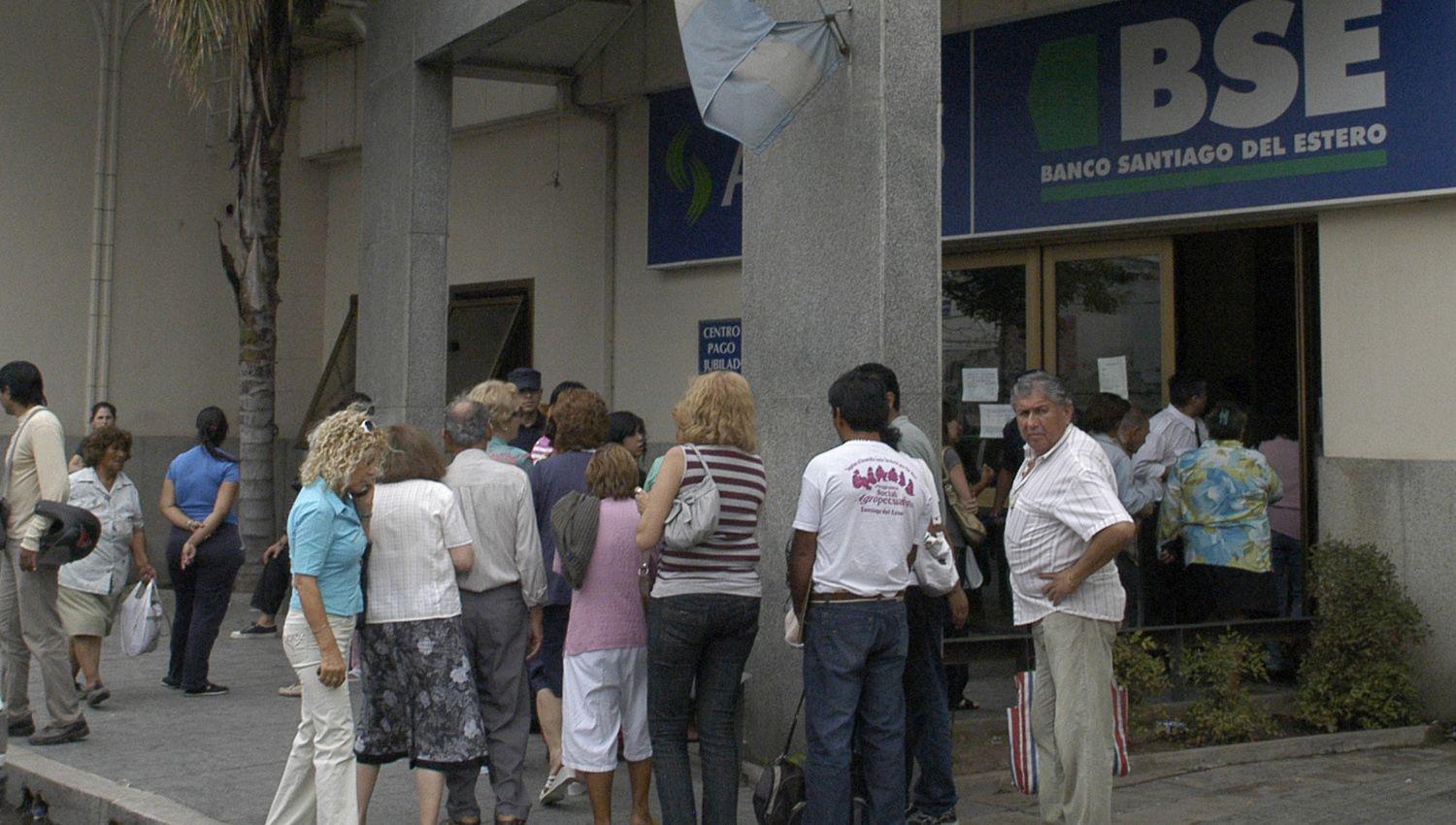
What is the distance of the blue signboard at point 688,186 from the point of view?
42.6ft

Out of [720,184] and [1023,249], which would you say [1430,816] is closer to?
[1023,249]

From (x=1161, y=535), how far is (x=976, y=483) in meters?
1.89

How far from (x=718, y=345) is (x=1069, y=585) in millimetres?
7835

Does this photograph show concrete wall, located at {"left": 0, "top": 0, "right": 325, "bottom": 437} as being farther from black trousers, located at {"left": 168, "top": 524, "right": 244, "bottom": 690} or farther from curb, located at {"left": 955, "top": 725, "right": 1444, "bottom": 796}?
curb, located at {"left": 955, "top": 725, "right": 1444, "bottom": 796}

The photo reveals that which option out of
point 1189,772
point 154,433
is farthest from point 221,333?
point 1189,772

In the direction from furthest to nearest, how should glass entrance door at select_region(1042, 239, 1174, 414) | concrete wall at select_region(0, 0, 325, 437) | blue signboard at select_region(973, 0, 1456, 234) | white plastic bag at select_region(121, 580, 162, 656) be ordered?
1. concrete wall at select_region(0, 0, 325, 437)
2. glass entrance door at select_region(1042, 239, 1174, 414)
3. white plastic bag at select_region(121, 580, 162, 656)
4. blue signboard at select_region(973, 0, 1456, 234)

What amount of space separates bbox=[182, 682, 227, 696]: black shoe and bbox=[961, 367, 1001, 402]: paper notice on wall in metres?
5.72

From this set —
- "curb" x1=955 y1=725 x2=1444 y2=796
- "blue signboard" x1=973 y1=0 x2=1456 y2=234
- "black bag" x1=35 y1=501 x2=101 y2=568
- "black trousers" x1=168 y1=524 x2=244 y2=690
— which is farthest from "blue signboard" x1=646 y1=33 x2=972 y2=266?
"curb" x1=955 y1=725 x2=1444 y2=796

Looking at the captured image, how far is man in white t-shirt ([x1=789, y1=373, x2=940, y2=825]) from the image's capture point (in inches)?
225

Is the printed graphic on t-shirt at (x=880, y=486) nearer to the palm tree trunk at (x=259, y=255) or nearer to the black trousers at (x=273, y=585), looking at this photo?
the black trousers at (x=273, y=585)

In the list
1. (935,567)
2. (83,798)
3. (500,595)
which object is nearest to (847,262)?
(935,567)

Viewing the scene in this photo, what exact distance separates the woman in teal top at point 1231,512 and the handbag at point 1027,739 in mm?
3261

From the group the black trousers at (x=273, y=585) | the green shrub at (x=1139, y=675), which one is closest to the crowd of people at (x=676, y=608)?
the green shrub at (x=1139, y=675)

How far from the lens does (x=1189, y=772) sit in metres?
7.62
